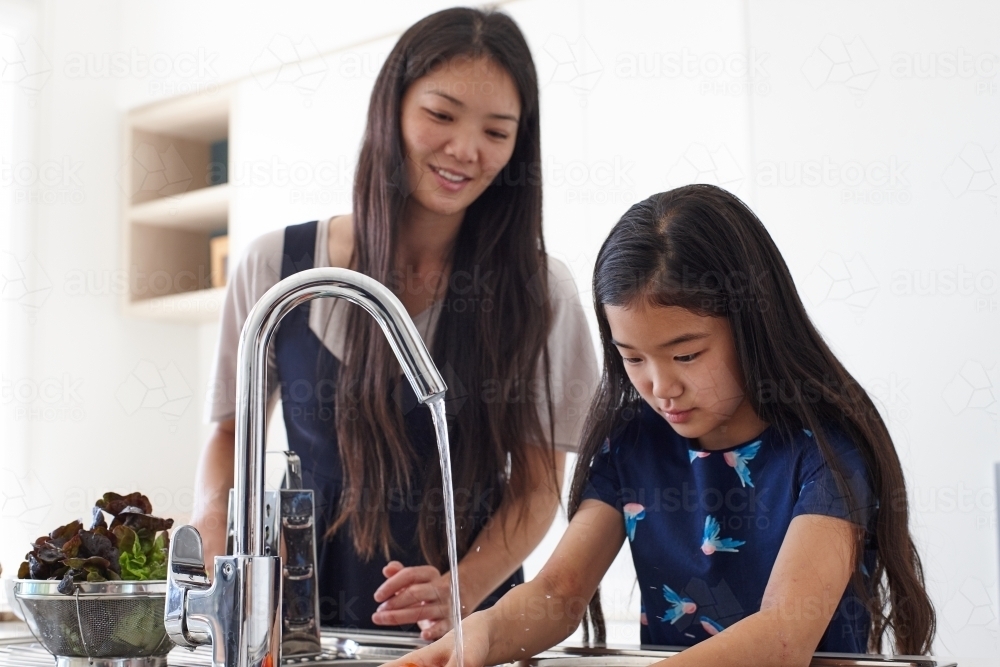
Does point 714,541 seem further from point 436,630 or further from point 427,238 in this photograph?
point 427,238

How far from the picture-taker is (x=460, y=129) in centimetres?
141

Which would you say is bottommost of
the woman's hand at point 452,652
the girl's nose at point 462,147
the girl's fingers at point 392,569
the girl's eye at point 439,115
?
the woman's hand at point 452,652

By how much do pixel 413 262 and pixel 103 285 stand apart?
6.02ft

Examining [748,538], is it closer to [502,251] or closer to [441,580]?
[441,580]

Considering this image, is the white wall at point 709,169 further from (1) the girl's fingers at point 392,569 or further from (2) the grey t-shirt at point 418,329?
(1) the girl's fingers at point 392,569

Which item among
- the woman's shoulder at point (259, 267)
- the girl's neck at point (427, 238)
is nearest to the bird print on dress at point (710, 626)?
the girl's neck at point (427, 238)

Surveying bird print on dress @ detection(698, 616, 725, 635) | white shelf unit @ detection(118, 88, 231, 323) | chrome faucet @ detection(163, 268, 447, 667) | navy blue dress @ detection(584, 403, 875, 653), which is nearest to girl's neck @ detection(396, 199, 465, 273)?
navy blue dress @ detection(584, 403, 875, 653)

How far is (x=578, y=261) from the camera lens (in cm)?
224

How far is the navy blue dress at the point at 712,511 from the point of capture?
3.63ft

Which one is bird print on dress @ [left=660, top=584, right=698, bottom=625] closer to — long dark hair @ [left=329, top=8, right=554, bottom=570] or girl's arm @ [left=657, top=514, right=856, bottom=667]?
girl's arm @ [left=657, top=514, right=856, bottom=667]

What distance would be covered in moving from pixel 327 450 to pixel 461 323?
0.25 meters

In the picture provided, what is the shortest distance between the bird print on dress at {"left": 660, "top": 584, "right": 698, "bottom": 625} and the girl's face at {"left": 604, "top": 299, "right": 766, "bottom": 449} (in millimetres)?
175

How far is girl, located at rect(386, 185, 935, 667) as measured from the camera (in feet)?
3.57

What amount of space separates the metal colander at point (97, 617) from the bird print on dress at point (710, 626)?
549 millimetres
